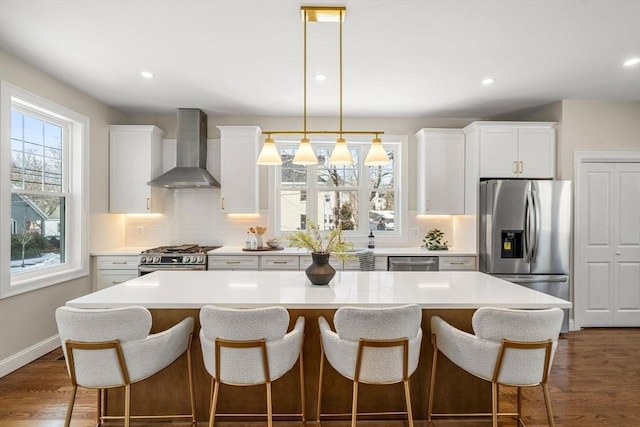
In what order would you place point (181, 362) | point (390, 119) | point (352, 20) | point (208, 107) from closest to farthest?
point (181, 362) → point (352, 20) → point (208, 107) → point (390, 119)

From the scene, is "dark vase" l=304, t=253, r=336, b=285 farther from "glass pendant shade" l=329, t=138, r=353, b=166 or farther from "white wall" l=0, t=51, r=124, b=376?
"white wall" l=0, t=51, r=124, b=376

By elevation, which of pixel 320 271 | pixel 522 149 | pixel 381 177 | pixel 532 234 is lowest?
pixel 320 271

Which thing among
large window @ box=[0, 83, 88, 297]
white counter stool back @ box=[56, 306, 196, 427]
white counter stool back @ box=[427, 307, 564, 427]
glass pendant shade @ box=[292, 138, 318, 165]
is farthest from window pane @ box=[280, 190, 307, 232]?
white counter stool back @ box=[427, 307, 564, 427]

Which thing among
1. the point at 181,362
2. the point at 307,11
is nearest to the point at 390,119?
the point at 307,11

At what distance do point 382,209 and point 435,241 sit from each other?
845 millimetres

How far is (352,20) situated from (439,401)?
2.59 meters

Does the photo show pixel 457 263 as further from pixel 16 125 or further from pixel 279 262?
pixel 16 125

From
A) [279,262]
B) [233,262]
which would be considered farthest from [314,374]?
[233,262]

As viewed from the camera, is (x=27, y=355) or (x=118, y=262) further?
(x=118, y=262)

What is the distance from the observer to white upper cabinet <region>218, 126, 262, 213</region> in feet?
14.5

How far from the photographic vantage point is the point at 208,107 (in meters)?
4.38

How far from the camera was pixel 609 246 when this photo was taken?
4125mm

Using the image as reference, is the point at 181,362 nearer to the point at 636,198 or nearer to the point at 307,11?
the point at 307,11

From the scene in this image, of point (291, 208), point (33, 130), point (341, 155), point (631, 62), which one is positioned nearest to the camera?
point (341, 155)
